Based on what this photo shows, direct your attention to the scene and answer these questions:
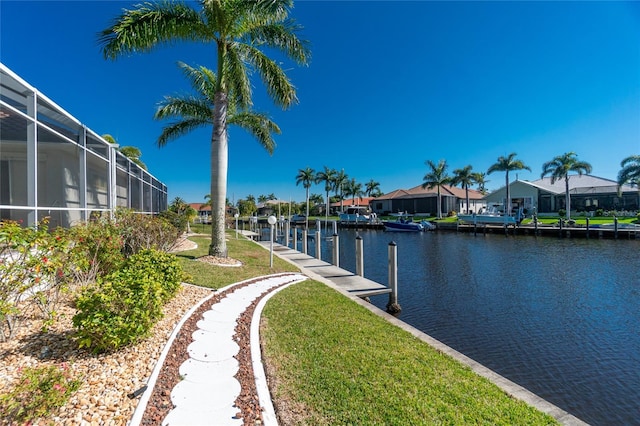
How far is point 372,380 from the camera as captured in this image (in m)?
3.55

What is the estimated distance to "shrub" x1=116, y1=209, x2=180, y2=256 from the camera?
7.43 meters

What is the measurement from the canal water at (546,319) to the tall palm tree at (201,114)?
8.08m

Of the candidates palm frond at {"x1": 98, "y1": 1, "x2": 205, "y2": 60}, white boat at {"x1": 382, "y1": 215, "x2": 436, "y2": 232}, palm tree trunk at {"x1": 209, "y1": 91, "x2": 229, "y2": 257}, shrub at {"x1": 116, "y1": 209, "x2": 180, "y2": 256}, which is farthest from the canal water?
white boat at {"x1": 382, "y1": 215, "x2": 436, "y2": 232}

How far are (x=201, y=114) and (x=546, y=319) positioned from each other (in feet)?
46.8

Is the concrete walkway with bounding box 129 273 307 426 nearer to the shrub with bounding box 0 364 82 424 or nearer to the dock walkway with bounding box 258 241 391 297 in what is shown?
the shrub with bounding box 0 364 82 424

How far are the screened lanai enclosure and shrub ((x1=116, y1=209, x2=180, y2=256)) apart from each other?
1.25 m

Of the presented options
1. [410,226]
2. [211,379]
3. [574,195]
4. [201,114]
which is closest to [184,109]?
[201,114]

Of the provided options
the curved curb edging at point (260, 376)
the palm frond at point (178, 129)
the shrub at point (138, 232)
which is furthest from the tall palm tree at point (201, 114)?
the curved curb edging at point (260, 376)

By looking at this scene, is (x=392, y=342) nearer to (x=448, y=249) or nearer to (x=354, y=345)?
(x=354, y=345)

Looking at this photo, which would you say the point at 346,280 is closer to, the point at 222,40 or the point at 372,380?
the point at 372,380

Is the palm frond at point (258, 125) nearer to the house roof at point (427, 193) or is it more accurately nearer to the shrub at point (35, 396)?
the shrub at point (35, 396)

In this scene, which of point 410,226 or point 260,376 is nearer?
point 260,376

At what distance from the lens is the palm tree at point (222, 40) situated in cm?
881

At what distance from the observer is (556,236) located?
28594mm
